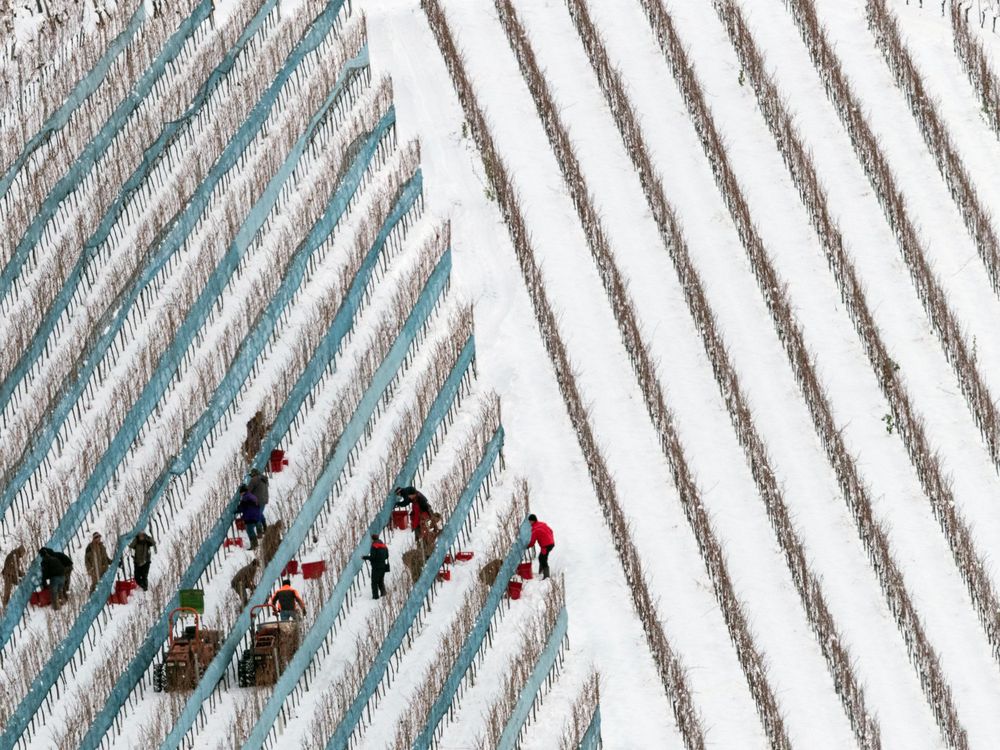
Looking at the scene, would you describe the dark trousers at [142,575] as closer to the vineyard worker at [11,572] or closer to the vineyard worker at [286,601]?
the vineyard worker at [11,572]

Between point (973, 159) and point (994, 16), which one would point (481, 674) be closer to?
point (973, 159)

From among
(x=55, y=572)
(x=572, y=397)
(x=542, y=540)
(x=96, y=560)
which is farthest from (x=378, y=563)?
(x=572, y=397)

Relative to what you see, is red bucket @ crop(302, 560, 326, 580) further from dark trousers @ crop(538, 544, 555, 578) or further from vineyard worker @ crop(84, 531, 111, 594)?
dark trousers @ crop(538, 544, 555, 578)

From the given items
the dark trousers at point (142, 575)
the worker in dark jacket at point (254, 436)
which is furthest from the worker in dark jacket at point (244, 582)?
the worker in dark jacket at point (254, 436)

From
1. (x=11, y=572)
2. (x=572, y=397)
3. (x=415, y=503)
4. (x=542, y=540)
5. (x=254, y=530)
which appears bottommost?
(x=11, y=572)

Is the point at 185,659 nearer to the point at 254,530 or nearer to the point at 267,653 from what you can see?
the point at 267,653

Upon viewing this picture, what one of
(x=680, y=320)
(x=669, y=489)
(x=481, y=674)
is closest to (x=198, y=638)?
(x=481, y=674)
